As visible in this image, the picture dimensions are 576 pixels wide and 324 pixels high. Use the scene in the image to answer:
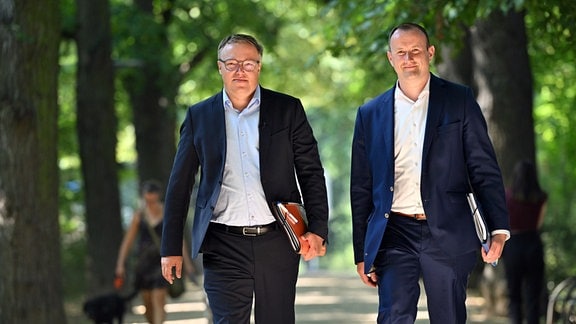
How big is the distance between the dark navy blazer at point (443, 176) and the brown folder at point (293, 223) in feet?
1.26

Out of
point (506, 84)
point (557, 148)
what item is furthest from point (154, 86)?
point (506, 84)

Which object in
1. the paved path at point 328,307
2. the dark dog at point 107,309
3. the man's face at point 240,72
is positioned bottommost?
the paved path at point 328,307

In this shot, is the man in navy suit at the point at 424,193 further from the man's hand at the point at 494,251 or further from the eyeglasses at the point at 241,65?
the eyeglasses at the point at 241,65

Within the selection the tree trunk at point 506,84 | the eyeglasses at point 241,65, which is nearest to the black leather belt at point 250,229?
the eyeglasses at point 241,65

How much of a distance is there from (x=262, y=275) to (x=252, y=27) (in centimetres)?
2163

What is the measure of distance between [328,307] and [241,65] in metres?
14.5

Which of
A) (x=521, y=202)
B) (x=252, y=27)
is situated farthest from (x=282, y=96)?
(x=252, y=27)

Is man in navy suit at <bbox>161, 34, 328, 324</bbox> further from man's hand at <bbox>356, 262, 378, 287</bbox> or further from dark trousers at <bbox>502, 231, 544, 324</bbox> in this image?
dark trousers at <bbox>502, 231, 544, 324</bbox>

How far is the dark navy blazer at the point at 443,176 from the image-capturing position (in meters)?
7.63

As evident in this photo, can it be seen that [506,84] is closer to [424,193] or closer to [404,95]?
[404,95]

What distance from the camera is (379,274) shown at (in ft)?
25.7

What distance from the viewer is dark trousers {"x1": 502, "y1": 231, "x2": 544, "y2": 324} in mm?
13383

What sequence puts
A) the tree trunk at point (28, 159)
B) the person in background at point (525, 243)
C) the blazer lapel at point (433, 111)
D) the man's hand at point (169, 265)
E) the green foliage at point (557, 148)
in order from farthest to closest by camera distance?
the green foliage at point (557, 148)
the tree trunk at point (28, 159)
the person in background at point (525, 243)
the man's hand at point (169, 265)
the blazer lapel at point (433, 111)

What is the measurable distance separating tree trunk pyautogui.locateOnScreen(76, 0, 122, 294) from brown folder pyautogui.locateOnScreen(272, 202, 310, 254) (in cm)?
1334
